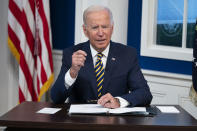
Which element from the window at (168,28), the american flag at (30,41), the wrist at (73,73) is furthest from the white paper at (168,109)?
the american flag at (30,41)

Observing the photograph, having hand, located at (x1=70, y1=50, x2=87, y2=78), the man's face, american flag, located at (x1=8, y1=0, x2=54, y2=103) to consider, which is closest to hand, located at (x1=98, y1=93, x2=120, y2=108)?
hand, located at (x1=70, y1=50, x2=87, y2=78)

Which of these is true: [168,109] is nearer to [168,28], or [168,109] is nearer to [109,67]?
[109,67]

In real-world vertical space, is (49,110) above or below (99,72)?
below

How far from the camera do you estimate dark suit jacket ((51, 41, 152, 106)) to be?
265 centimetres

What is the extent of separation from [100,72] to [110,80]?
0.29 feet

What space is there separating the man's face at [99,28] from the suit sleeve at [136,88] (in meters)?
0.28

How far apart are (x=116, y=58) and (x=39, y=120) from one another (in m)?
0.88

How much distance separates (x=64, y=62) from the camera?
2797 millimetres

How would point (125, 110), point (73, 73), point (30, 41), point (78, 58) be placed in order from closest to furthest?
point (125, 110) < point (78, 58) < point (73, 73) < point (30, 41)

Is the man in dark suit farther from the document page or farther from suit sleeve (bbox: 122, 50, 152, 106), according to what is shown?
the document page

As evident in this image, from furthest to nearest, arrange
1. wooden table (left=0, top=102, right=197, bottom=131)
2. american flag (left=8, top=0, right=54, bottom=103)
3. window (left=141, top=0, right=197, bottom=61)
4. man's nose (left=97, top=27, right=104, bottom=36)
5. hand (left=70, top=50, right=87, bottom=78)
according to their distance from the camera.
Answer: american flag (left=8, top=0, right=54, bottom=103), window (left=141, top=0, right=197, bottom=61), man's nose (left=97, top=27, right=104, bottom=36), hand (left=70, top=50, right=87, bottom=78), wooden table (left=0, top=102, right=197, bottom=131)

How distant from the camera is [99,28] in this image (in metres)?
2.66

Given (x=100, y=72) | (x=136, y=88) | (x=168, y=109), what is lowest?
(x=168, y=109)

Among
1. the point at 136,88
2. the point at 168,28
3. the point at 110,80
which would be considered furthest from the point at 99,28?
the point at 168,28
